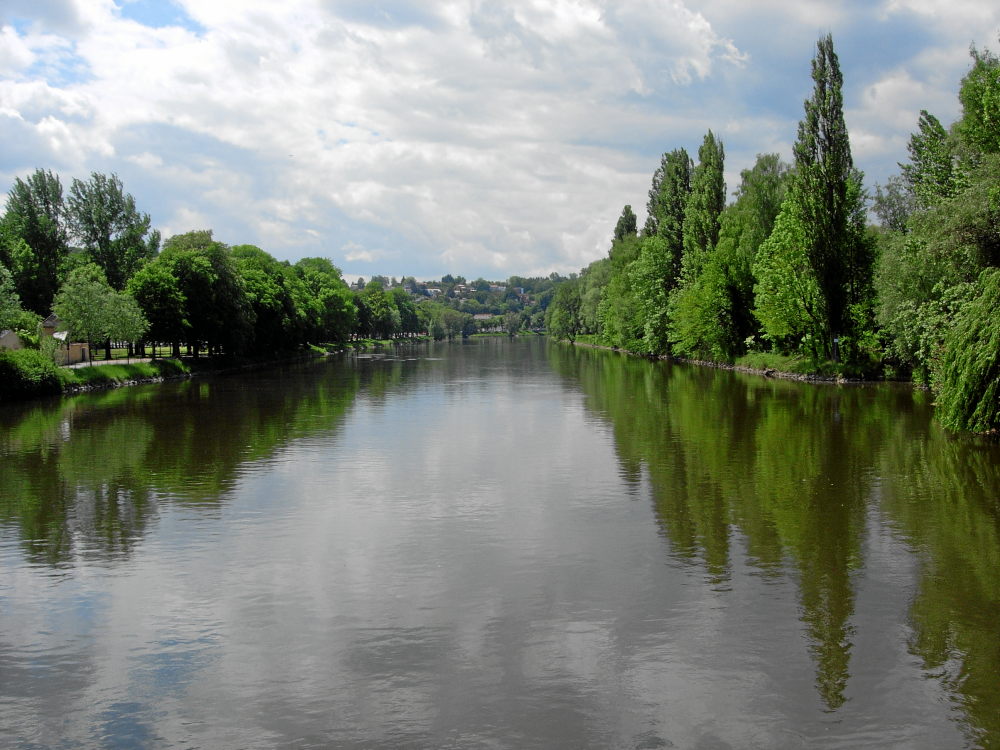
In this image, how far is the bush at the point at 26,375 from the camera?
136ft

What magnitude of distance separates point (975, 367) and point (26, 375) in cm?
4248

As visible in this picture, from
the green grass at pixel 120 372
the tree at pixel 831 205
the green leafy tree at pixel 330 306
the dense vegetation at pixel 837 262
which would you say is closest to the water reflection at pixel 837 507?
the dense vegetation at pixel 837 262

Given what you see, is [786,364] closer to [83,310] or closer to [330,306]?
[83,310]

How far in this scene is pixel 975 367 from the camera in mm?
22641

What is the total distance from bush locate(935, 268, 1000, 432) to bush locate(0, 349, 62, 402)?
41745 millimetres

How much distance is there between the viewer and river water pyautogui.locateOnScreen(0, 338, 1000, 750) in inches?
315

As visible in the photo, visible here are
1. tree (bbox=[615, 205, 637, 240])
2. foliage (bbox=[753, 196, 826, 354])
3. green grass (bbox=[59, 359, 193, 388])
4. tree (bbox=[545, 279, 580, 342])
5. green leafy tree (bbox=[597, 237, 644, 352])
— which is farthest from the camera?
tree (bbox=[545, 279, 580, 342])

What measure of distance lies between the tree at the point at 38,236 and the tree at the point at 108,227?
169 cm

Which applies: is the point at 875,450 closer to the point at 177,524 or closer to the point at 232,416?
the point at 177,524

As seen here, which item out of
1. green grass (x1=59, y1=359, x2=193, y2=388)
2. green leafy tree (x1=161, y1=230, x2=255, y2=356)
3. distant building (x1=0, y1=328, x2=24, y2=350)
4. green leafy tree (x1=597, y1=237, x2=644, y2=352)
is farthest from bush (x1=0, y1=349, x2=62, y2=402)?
green leafy tree (x1=597, y1=237, x2=644, y2=352)

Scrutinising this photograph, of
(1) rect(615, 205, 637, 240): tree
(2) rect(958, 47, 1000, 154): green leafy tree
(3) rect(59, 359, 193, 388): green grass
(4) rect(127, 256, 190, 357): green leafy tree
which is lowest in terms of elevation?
(3) rect(59, 359, 193, 388): green grass

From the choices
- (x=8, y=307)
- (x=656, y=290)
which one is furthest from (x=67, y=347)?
(x=656, y=290)

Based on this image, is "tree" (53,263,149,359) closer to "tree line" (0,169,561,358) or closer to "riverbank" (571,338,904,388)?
"tree line" (0,169,561,358)

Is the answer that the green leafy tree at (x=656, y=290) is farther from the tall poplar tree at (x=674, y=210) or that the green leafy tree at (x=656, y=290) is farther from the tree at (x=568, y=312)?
the tree at (x=568, y=312)
